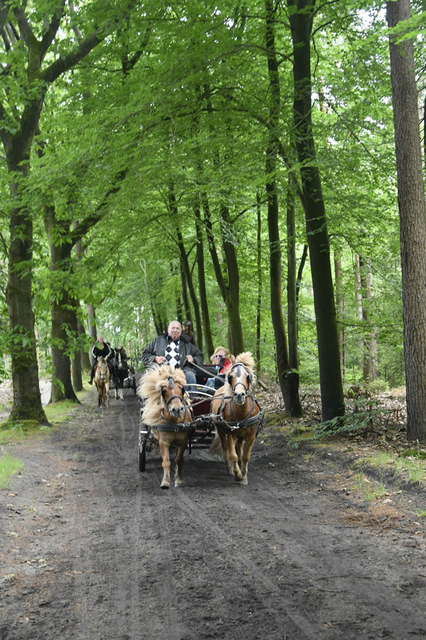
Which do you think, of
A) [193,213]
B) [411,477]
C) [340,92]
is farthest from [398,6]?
[193,213]

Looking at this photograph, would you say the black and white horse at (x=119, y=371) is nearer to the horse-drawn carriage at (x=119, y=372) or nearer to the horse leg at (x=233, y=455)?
the horse-drawn carriage at (x=119, y=372)

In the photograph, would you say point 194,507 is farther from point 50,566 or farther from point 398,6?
point 398,6

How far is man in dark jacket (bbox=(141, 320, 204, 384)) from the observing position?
965cm

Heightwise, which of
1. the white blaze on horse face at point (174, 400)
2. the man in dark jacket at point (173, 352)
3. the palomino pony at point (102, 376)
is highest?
the man in dark jacket at point (173, 352)

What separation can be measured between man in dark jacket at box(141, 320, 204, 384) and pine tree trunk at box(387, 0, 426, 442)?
142 inches

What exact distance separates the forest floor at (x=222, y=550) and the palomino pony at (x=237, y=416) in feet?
1.53

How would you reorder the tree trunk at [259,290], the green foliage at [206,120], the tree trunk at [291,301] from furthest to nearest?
the tree trunk at [259,290] → the tree trunk at [291,301] → the green foliage at [206,120]

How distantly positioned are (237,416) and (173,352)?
→ 7.62 feet

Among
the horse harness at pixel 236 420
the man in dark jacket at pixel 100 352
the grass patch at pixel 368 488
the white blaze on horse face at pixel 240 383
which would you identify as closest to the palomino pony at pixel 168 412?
the horse harness at pixel 236 420

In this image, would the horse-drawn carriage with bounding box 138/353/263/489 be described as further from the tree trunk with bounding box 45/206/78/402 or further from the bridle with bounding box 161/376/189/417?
the tree trunk with bounding box 45/206/78/402

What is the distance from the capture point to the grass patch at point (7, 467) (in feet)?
26.1

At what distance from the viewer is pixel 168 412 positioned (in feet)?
25.6

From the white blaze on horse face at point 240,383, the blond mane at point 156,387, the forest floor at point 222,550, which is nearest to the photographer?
the forest floor at point 222,550

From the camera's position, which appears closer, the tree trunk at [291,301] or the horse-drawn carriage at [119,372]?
the tree trunk at [291,301]
